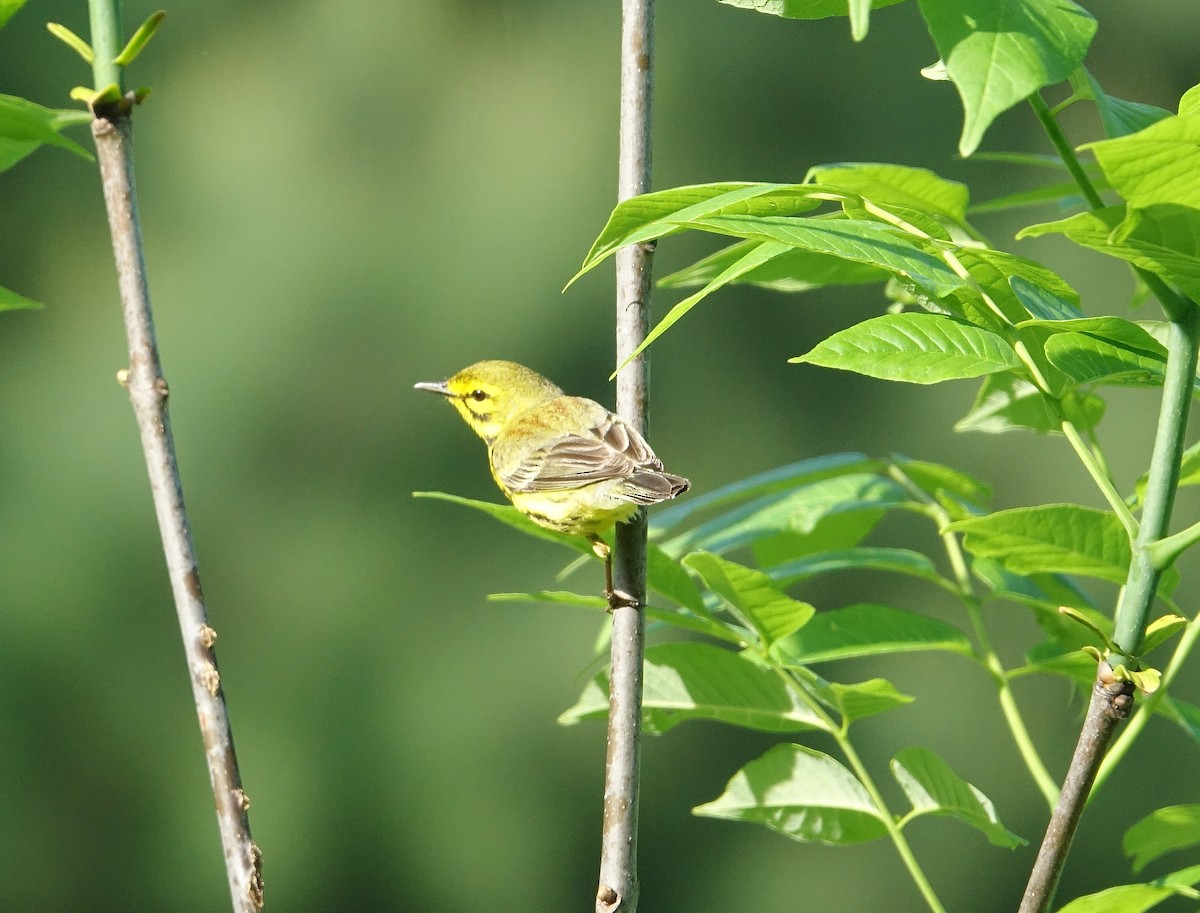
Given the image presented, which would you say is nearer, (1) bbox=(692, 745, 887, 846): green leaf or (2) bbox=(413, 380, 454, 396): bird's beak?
(1) bbox=(692, 745, 887, 846): green leaf

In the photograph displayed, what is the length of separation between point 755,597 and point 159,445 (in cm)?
48

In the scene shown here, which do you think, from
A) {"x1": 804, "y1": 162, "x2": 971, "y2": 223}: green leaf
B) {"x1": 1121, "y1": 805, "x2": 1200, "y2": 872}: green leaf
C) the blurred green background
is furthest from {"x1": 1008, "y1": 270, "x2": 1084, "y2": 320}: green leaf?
the blurred green background

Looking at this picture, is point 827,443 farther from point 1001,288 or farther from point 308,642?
point 1001,288

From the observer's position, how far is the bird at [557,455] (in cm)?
160

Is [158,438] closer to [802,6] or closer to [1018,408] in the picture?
[802,6]

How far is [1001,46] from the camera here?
0.70 meters

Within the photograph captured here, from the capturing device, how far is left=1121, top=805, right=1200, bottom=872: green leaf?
3.61 ft

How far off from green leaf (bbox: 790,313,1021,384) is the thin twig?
0.19 metres

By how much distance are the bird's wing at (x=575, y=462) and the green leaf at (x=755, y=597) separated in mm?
566

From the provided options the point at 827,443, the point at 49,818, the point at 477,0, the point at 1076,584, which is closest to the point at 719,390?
the point at 827,443

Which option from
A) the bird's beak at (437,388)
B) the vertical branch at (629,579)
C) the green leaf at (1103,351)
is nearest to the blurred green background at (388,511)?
the bird's beak at (437,388)

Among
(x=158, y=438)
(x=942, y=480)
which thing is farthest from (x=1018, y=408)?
(x=158, y=438)

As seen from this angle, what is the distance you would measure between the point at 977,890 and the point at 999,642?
1517 millimetres

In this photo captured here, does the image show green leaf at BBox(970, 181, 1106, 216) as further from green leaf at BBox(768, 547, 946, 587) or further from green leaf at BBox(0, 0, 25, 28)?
green leaf at BBox(0, 0, 25, 28)
